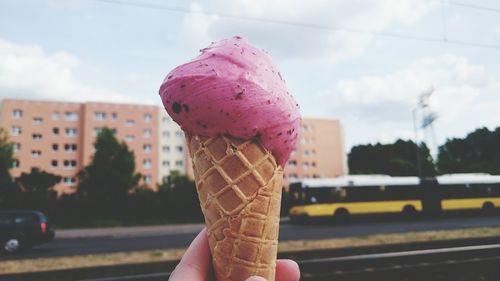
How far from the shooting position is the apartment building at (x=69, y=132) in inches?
2330

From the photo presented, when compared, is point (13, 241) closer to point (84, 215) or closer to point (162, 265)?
point (162, 265)

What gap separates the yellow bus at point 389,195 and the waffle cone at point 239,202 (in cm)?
2088

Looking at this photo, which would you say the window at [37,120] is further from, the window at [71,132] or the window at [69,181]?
the window at [69,181]

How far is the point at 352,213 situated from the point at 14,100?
191ft

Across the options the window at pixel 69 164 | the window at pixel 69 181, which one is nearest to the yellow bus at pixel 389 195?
the window at pixel 69 181

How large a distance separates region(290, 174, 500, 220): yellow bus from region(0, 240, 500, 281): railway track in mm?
13834

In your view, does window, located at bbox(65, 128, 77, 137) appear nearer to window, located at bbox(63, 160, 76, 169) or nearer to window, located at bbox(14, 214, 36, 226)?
window, located at bbox(63, 160, 76, 169)

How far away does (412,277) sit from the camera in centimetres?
702

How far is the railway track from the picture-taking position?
6703 mm

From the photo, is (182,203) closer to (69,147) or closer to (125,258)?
(125,258)

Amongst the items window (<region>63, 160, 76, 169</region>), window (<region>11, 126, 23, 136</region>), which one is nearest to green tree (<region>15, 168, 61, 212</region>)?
window (<region>63, 160, 76, 169</region>)

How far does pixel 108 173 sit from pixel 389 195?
91.2 feet

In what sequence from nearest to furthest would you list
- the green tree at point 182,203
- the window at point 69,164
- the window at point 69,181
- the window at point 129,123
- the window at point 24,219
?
1. the window at point 24,219
2. the green tree at point 182,203
3. the window at point 69,181
4. the window at point 69,164
5. the window at point 129,123

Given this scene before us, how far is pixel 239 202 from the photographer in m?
1.45
